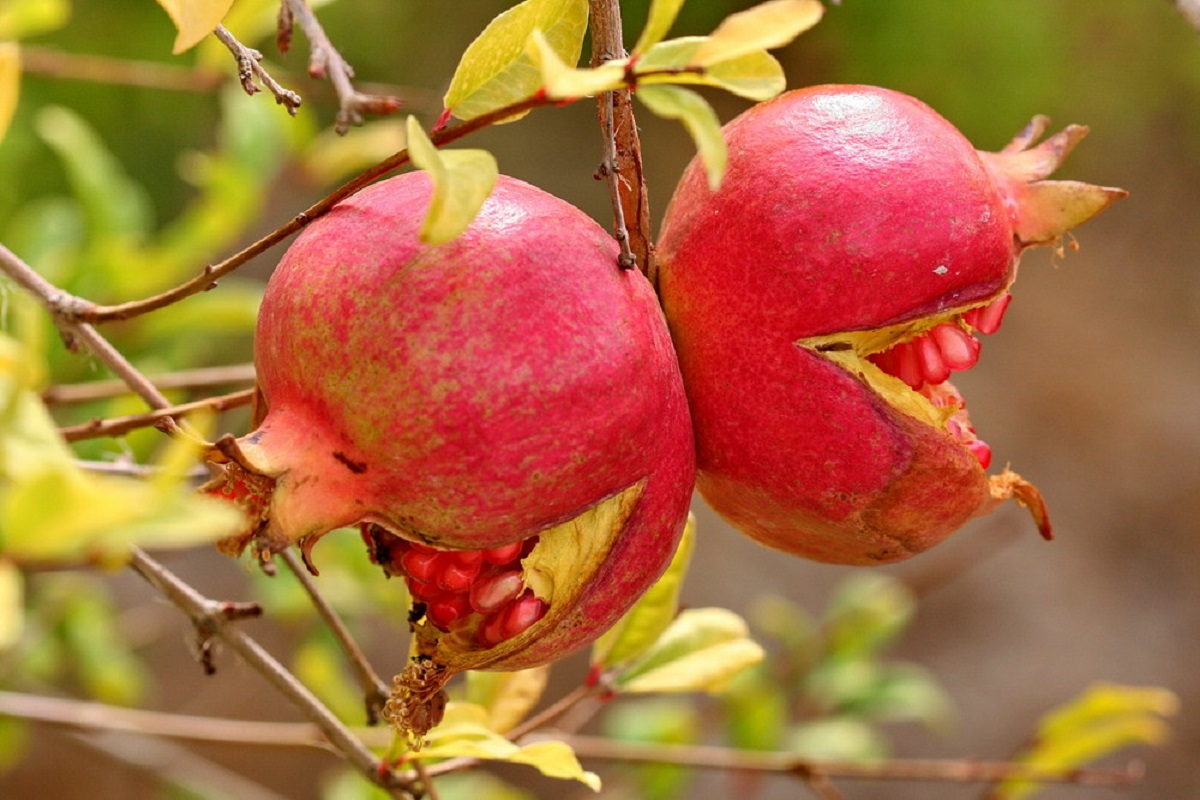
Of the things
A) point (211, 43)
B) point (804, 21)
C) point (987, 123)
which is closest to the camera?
point (804, 21)

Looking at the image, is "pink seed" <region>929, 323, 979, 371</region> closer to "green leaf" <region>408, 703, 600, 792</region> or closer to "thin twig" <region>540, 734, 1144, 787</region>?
"green leaf" <region>408, 703, 600, 792</region>

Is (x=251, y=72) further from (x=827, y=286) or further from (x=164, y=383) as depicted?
(x=164, y=383)

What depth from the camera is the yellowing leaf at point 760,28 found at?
41 cm

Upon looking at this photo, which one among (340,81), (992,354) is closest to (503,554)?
(340,81)

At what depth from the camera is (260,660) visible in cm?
61

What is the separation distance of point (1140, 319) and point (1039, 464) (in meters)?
0.44

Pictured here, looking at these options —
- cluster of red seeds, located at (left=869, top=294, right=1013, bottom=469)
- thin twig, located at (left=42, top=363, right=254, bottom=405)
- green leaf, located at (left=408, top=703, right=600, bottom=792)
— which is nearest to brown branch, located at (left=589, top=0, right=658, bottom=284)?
cluster of red seeds, located at (left=869, top=294, right=1013, bottom=469)

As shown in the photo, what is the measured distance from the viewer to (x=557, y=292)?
50 cm

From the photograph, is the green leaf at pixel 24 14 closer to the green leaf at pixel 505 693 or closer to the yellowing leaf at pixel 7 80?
the yellowing leaf at pixel 7 80

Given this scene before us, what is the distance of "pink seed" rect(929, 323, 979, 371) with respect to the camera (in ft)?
1.98

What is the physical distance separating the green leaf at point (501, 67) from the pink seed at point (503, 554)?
194 millimetres

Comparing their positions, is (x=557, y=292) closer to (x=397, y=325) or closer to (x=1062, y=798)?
(x=397, y=325)

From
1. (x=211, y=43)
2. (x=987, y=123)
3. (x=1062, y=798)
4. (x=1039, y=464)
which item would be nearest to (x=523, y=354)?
(x=211, y=43)

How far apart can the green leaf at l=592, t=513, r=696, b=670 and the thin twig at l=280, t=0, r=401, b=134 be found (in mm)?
375
